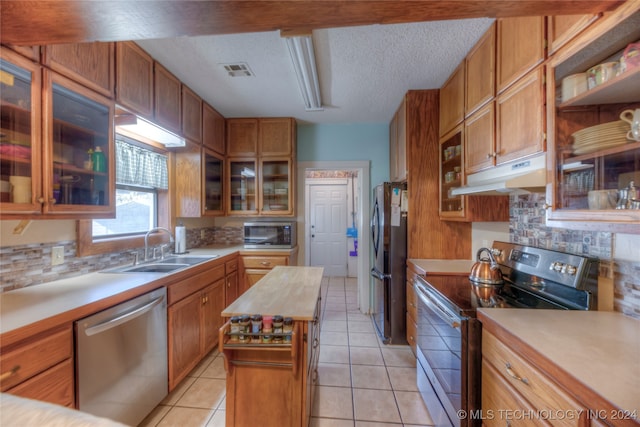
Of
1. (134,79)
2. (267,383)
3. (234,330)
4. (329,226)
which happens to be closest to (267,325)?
(234,330)

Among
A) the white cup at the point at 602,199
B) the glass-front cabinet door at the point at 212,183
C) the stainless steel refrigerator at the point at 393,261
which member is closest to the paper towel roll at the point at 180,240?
the glass-front cabinet door at the point at 212,183

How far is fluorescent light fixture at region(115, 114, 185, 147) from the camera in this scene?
1800 millimetres

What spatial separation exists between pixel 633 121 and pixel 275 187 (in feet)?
9.73

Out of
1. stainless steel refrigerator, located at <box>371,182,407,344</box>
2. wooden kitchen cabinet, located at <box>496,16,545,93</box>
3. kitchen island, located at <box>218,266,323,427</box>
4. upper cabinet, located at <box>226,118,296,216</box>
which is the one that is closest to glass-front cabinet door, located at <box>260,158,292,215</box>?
upper cabinet, located at <box>226,118,296,216</box>

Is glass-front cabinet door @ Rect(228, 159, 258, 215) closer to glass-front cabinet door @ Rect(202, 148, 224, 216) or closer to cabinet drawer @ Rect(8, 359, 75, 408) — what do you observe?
glass-front cabinet door @ Rect(202, 148, 224, 216)

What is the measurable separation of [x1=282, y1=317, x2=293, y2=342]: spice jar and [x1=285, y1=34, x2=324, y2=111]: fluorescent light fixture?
1.51m

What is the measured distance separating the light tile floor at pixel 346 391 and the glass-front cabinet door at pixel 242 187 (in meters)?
1.71

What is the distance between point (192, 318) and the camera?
1.98 m

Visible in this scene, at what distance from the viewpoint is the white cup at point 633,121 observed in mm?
834

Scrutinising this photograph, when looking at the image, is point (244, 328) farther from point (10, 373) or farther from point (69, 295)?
point (69, 295)

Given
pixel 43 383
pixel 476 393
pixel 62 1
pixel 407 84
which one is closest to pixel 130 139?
pixel 62 1

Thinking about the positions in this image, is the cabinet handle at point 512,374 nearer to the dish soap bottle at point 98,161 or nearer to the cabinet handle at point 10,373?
the cabinet handle at point 10,373

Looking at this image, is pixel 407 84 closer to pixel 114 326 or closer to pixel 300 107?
pixel 300 107

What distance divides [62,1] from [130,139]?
5.39ft
